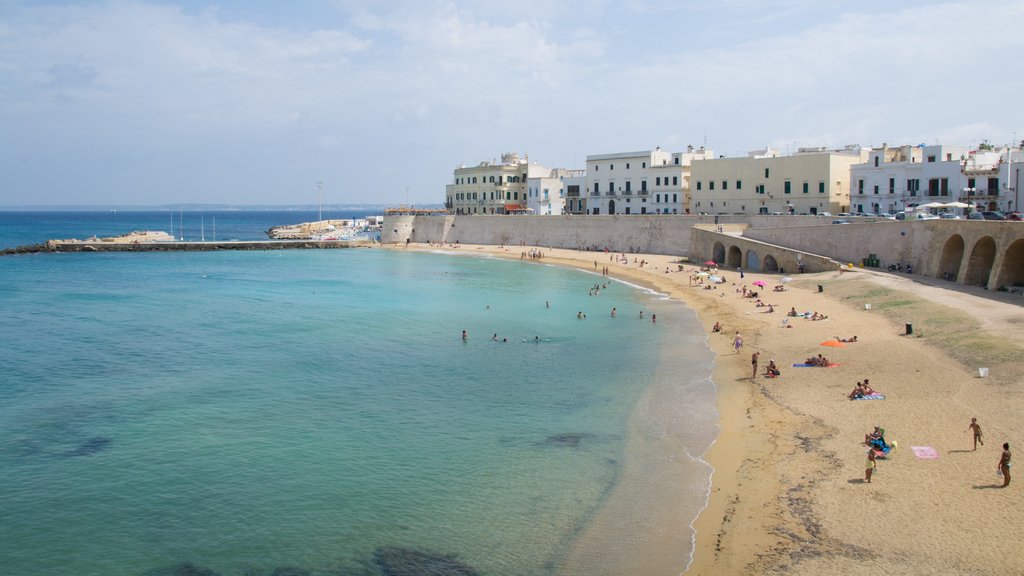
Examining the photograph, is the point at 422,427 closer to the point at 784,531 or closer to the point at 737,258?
the point at 784,531

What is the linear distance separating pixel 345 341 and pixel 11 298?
29085 millimetres

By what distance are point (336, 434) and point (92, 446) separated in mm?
6203

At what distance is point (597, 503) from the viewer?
16.5m

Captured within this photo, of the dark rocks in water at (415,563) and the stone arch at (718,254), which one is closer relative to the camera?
the dark rocks in water at (415,563)

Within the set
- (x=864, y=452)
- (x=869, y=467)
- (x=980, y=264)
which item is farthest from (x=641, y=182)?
(x=869, y=467)

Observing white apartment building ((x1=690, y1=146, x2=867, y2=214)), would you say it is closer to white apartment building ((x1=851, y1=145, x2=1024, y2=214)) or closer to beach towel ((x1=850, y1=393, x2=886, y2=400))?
white apartment building ((x1=851, y1=145, x2=1024, y2=214))

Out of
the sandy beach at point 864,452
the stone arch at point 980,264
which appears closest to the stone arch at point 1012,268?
the sandy beach at point 864,452

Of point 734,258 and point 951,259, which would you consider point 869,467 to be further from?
point 734,258

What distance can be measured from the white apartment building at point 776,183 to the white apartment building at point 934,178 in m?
1.88

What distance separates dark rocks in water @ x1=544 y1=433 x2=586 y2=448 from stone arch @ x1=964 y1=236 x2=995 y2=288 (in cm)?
2487

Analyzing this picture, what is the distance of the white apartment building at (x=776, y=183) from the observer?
192ft

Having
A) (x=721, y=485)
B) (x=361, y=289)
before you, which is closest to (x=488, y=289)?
(x=361, y=289)

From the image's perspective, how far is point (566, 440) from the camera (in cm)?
2034

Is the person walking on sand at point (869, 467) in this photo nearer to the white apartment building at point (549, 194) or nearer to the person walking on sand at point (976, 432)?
the person walking on sand at point (976, 432)
